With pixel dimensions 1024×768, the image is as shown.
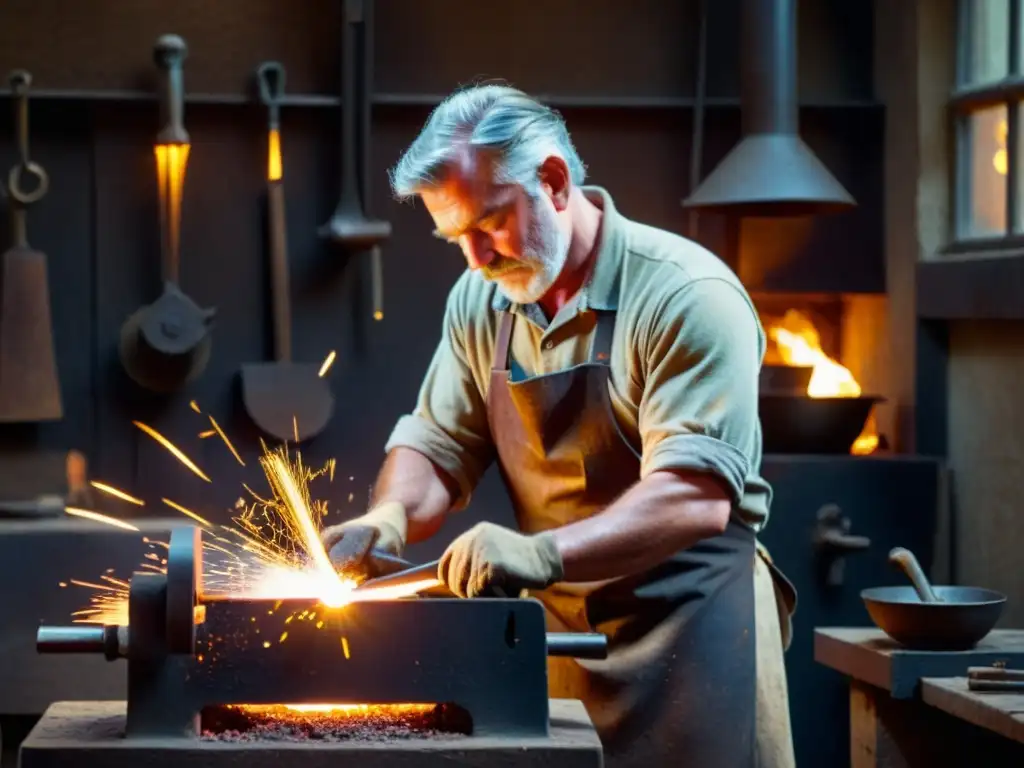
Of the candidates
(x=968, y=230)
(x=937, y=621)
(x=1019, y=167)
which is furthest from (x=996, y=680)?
(x=968, y=230)

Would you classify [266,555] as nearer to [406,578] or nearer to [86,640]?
[406,578]

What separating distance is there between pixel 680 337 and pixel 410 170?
1.76ft

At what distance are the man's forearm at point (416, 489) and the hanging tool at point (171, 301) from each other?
5.55 feet

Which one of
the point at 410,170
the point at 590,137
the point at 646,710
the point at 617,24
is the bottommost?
the point at 646,710

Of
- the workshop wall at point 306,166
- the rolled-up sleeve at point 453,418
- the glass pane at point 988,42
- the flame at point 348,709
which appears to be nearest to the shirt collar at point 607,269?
the rolled-up sleeve at point 453,418

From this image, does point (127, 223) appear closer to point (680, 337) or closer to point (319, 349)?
point (319, 349)

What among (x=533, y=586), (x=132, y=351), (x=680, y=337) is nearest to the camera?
(x=533, y=586)

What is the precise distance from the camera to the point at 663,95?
5.00 meters

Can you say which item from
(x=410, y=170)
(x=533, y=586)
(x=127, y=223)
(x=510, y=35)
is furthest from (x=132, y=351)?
(x=533, y=586)

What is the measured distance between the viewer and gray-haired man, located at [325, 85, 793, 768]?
273cm

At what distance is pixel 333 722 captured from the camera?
2363mm

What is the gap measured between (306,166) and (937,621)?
242 cm

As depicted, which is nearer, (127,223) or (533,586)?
(533,586)

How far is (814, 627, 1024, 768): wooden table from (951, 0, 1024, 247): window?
127 centimetres
